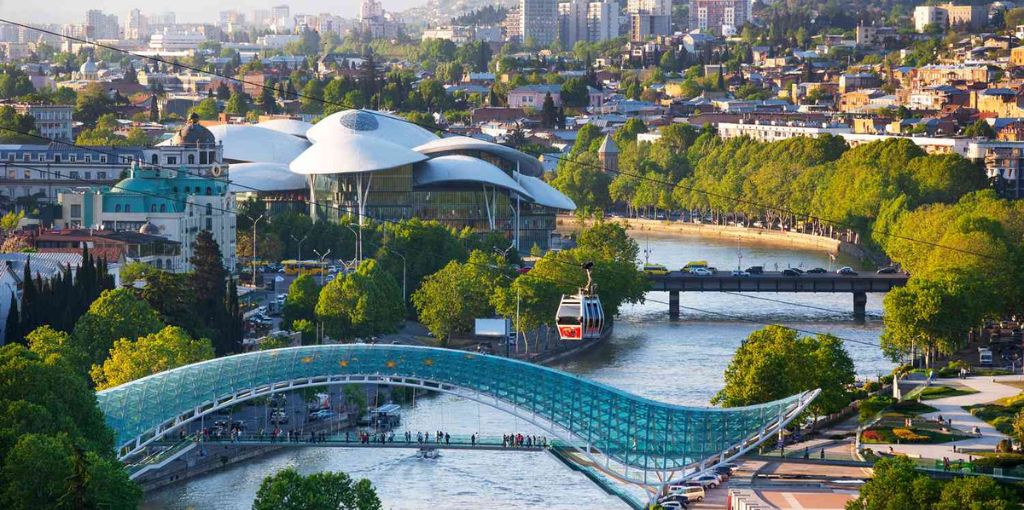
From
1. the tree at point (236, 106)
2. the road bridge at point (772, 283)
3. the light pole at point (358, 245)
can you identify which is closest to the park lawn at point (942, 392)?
the road bridge at point (772, 283)

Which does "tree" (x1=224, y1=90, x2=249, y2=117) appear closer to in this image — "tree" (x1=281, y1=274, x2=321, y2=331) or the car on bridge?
the car on bridge

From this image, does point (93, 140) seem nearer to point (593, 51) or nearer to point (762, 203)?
point (762, 203)

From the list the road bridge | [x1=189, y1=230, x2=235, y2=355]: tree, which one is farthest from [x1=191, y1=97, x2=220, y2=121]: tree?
[x1=189, y1=230, x2=235, y2=355]: tree

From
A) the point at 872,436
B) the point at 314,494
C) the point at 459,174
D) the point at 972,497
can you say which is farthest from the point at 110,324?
the point at 459,174

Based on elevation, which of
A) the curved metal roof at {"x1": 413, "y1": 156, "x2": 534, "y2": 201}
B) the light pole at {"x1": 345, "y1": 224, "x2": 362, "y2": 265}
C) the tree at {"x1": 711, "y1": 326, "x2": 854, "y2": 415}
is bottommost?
the tree at {"x1": 711, "y1": 326, "x2": 854, "y2": 415}

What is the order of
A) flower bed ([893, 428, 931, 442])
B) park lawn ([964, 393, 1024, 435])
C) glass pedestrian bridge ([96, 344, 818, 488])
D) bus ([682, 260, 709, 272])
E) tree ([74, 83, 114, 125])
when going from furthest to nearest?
tree ([74, 83, 114, 125])
bus ([682, 260, 709, 272])
park lawn ([964, 393, 1024, 435])
flower bed ([893, 428, 931, 442])
glass pedestrian bridge ([96, 344, 818, 488])

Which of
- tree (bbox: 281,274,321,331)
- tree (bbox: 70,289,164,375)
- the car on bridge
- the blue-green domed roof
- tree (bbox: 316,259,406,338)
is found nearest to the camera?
tree (bbox: 70,289,164,375)

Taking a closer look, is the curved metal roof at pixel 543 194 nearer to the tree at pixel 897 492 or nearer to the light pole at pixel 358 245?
the light pole at pixel 358 245
